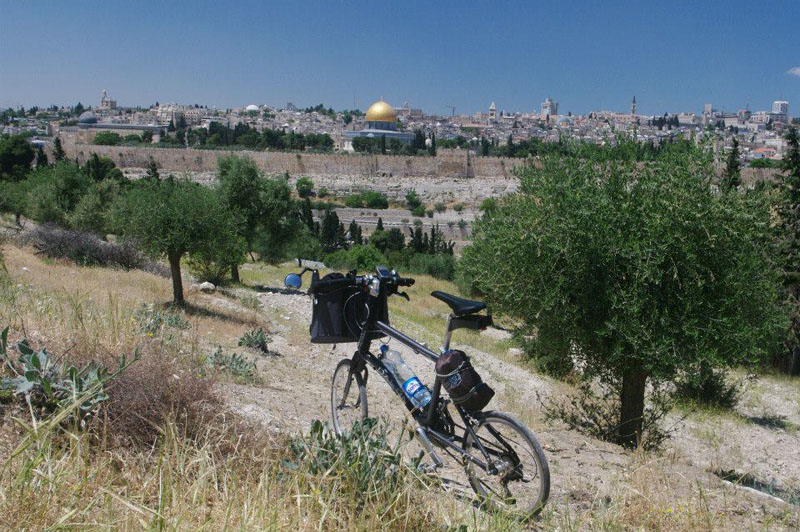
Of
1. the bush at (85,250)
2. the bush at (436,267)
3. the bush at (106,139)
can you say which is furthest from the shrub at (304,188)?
the bush at (85,250)

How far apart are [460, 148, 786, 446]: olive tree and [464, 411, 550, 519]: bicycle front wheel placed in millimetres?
2503

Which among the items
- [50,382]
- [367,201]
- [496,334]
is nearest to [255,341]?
[50,382]

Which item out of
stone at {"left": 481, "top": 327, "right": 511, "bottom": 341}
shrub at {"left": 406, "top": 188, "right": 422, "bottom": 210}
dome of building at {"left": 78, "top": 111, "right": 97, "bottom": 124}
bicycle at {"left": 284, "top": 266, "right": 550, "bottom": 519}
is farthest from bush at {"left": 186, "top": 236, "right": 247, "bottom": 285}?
dome of building at {"left": 78, "top": 111, "right": 97, "bottom": 124}

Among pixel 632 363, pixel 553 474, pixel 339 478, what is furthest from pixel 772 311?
pixel 339 478

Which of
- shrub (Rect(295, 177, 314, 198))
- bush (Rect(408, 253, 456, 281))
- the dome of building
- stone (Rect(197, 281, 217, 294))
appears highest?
the dome of building

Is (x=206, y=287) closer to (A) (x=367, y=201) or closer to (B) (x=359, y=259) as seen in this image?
(B) (x=359, y=259)

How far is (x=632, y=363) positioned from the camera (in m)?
4.91

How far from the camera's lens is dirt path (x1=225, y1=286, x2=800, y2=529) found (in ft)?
7.99

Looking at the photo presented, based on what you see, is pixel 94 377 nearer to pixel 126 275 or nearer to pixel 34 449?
pixel 34 449

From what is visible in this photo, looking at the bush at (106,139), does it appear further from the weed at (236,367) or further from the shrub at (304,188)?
the weed at (236,367)

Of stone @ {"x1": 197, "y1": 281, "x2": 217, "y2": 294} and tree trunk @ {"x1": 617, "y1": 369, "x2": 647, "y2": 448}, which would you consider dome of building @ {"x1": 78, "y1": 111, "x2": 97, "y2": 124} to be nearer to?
stone @ {"x1": 197, "y1": 281, "x2": 217, "y2": 294}

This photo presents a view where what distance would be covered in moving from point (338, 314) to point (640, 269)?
248cm

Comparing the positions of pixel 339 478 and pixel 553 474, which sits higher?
pixel 339 478

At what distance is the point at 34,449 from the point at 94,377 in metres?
0.30
